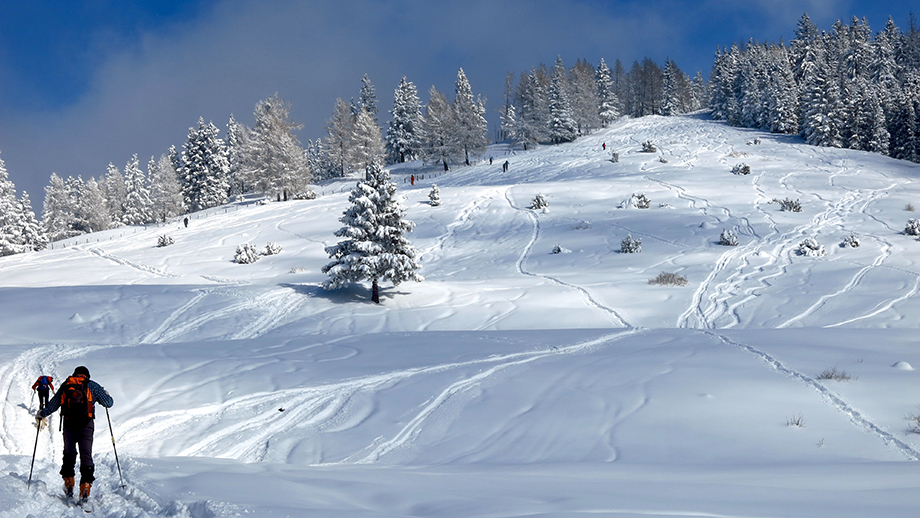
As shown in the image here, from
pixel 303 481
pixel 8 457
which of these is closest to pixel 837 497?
pixel 303 481

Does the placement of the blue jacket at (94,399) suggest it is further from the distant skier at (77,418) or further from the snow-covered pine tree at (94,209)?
the snow-covered pine tree at (94,209)

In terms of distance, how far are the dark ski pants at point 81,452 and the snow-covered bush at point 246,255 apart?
2499 centimetres

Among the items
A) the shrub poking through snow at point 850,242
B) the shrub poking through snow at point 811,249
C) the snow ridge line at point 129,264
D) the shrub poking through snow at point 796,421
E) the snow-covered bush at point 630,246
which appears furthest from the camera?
the snow ridge line at point 129,264

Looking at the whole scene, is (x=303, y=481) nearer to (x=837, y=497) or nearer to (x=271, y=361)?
(x=837, y=497)

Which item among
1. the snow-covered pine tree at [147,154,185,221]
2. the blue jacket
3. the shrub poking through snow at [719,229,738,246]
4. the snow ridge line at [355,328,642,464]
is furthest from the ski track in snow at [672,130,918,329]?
the snow-covered pine tree at [147,154,185,221]

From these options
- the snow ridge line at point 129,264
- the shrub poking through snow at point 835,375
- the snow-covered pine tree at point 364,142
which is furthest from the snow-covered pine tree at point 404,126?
the shrub poking through snow at point 835,375

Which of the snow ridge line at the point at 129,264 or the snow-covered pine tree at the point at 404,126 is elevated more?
the snow-covered pine tree at the point at 404,126

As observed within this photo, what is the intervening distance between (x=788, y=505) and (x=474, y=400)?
17.6 feet

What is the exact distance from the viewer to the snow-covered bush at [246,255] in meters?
29.9

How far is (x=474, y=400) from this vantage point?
29.9 feet

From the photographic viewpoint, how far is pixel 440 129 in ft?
229

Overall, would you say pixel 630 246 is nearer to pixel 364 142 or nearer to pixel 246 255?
pixel 246 255

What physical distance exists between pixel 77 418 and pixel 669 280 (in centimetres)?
1906

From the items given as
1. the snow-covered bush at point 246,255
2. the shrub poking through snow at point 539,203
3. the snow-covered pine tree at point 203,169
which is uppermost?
the snow-covered pine tree at point 203,169
